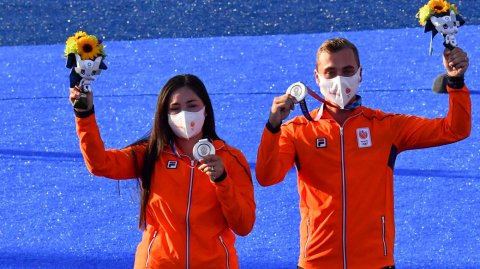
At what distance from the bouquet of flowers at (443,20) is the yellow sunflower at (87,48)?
1.25 meters

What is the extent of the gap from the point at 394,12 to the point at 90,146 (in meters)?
5.50

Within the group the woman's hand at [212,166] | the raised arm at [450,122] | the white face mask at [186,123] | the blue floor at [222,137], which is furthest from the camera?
the blue floor at [222,137]

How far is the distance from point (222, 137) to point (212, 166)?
120 inches

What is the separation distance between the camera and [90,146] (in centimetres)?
349

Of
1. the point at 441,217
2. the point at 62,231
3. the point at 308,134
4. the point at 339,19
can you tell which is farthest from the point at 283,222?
the point at 339,19

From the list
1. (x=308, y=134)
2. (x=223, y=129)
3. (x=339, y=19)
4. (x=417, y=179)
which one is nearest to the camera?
(x=308, y=134)

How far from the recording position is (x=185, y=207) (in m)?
3.51

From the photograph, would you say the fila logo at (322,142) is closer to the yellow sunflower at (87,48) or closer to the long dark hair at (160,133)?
the long dark hair at (160,133)

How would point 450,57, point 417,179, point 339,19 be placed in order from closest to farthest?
1. point 450,57
2. point 417,179
3. point 339,19

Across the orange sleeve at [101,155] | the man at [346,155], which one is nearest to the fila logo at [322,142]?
the man at [346,155]

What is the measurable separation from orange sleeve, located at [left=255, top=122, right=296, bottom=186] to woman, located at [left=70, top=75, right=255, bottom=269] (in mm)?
A: 91

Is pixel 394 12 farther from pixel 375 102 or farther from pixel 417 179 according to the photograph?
pixel 417 179

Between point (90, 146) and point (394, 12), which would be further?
point (394, 12)

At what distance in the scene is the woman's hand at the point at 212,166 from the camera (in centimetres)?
335
